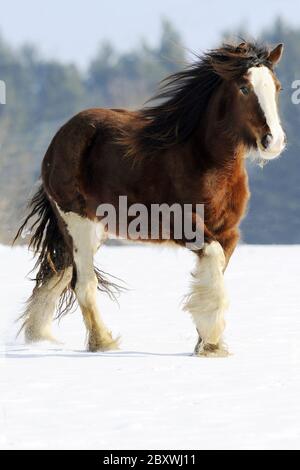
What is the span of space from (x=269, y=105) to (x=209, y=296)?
4.33 ft

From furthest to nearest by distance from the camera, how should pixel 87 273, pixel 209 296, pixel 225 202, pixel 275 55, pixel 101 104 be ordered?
pixel 101 104
pixel 87 273
pixel 225 202
pixel 275 55
pixel 209 296

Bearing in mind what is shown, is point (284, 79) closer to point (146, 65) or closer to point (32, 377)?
point (146, 65)

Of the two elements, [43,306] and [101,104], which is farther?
[101,104]

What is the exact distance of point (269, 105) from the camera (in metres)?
7.78

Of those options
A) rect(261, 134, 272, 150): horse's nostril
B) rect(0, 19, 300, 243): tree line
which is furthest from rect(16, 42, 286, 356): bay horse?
rect(0, 19, 300, 243): tree line

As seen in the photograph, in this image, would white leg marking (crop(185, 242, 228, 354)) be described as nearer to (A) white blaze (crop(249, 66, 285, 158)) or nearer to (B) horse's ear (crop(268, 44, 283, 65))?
(A) white blaze (crop(249, 66, 285, 158))

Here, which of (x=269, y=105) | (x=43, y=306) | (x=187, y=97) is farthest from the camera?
(x=43, y=306)

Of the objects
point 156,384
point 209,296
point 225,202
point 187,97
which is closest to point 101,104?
point 187,97

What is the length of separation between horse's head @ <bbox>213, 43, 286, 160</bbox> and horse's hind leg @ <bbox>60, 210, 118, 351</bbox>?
1.61 meters

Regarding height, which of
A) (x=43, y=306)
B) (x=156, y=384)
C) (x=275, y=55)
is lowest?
(x=156, y=384)

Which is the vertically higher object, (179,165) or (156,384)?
(179,165)

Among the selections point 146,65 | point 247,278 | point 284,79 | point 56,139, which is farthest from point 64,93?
point 56,139

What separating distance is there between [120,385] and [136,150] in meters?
2.25

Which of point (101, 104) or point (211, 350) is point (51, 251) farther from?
point (101, 104)
